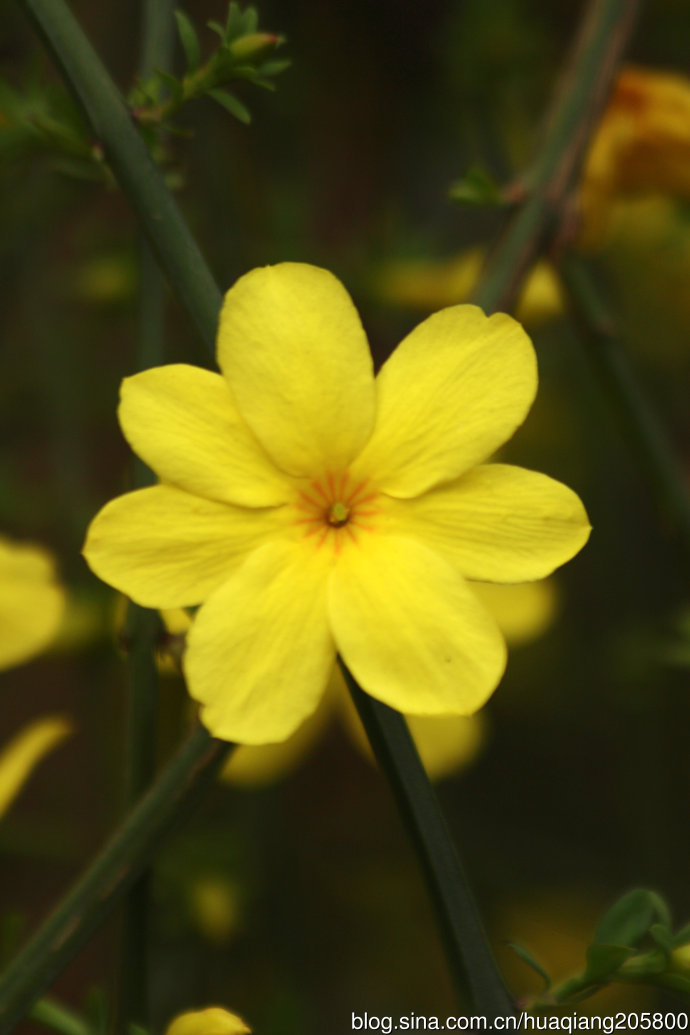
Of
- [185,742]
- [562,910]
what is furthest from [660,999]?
[185,742]

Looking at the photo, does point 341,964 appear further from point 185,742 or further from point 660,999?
point 185,742

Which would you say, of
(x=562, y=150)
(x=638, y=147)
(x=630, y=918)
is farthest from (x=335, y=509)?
(x=638, y=147)

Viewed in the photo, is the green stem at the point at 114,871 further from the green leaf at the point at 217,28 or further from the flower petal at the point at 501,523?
the green leaf at the point at 217,28

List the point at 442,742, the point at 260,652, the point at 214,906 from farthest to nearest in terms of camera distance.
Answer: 1. the point at 214,906
2. the point at 442,742
3. the point at 260,652

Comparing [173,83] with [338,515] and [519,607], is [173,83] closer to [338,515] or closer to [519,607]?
[338,515]

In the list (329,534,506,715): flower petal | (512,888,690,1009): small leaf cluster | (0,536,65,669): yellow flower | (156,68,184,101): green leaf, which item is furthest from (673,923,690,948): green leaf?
(156,68,184,101): green leaf

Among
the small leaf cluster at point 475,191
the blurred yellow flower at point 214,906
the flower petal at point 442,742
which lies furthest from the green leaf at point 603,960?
the blurred yellow flower at point 214,906

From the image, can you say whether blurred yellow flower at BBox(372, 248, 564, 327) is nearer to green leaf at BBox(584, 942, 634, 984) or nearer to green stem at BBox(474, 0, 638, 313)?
green stem at BBox(474, 0, 638, 313)
